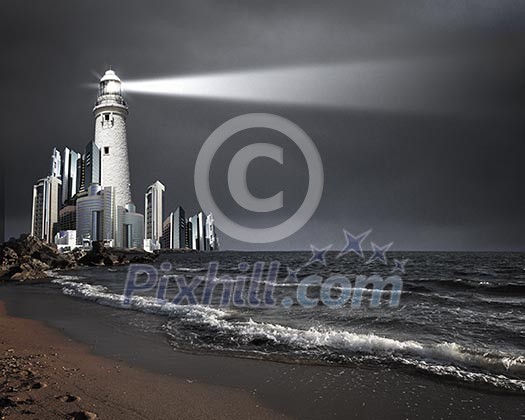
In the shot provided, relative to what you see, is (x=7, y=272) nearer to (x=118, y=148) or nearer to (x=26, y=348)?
(x=26, y=348)

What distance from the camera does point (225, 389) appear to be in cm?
504

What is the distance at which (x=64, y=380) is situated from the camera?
16.6ft

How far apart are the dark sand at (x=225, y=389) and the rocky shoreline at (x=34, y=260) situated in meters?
26.7

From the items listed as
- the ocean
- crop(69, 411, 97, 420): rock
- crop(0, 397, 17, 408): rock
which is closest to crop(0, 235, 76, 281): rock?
the ocean

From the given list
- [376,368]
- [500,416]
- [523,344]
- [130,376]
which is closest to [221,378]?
[130,376]

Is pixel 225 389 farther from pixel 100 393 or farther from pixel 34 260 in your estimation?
pixel 34 260

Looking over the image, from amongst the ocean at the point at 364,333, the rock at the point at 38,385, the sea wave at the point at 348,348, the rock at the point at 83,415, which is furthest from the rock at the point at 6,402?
the sea wave at the point at 348,348

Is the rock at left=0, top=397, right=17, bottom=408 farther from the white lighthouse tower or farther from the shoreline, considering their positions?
the white lighthouse tower

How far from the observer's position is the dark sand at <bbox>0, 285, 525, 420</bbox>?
4301 millimetres

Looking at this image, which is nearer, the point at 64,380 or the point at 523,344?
the point at 64,380

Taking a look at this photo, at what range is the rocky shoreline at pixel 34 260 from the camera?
28891 millimetres

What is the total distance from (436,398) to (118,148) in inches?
4407

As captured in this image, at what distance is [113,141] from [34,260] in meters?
77.2

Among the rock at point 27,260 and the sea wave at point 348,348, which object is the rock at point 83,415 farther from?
the rock at point 27,260
